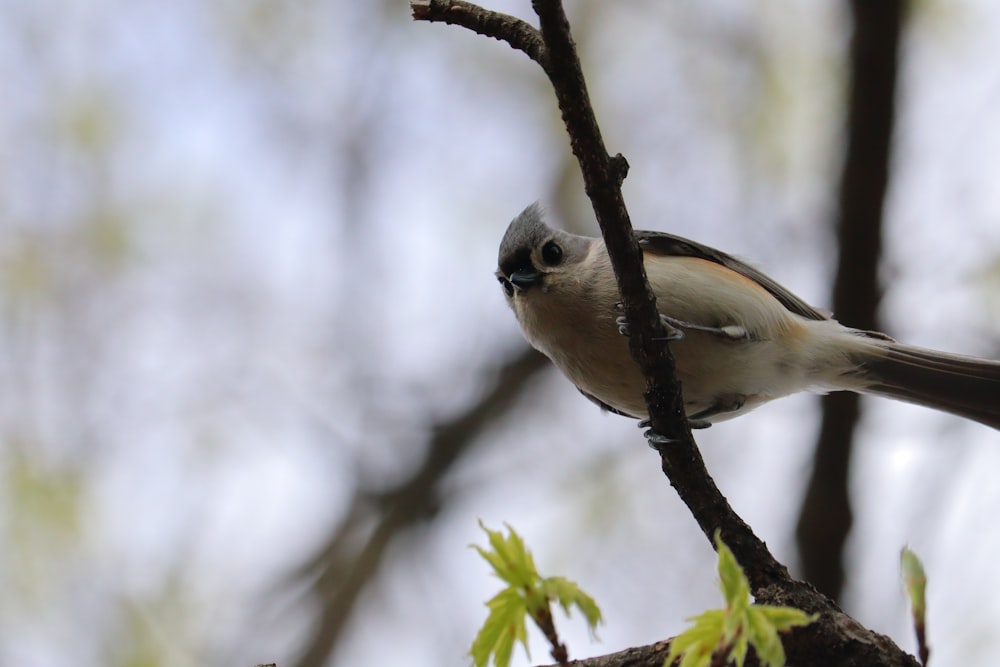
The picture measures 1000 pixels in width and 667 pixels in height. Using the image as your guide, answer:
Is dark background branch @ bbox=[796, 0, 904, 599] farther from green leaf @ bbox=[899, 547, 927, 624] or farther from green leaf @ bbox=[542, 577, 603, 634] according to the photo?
green leaf @ bbox=[542, 577, 603, 634]

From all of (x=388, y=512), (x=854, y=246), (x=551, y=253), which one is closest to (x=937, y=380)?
(x=854, y=246)

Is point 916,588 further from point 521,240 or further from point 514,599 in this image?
point 521,240

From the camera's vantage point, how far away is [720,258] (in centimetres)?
379

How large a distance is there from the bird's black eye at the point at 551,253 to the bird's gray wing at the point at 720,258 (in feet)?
1.11

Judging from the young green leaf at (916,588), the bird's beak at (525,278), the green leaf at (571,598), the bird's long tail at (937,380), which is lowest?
the green leaf at (571,598)

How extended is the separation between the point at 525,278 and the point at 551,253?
173 millimetres

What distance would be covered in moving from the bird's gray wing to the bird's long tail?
0.31m

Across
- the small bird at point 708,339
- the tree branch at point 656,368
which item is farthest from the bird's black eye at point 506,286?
the tree branch at point 656,368

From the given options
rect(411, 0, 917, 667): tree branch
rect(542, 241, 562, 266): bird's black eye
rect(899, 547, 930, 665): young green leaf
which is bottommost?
rect(899, 547, 930, 665): young green leaf

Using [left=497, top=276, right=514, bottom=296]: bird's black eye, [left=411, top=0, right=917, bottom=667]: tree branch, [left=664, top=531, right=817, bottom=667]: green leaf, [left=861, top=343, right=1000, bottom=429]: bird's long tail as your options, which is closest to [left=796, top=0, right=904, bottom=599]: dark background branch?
[left=861, top=343, right=1000, bottom=429]: bird's long tail

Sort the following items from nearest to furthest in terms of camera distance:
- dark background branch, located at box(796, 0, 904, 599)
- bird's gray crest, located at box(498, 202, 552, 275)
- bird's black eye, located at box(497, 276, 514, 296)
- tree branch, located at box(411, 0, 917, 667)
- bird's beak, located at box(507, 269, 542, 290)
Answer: tree branch, located at box(411, 0, 917, 667) < bird's beak, located at box(507, 269, 542, 290) < bird's gray crest, located at box(498, 202, 552, 275) < bird's black eye, located at box(497, 276, 514, 296) < dark background branch, located at box(796, 0, 904, 599)

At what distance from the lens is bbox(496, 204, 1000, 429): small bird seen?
3.23 metres

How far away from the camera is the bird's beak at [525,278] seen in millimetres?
3475

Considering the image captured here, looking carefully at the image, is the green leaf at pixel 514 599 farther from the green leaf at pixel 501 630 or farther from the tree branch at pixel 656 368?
the tree branch at pixel 656 368
